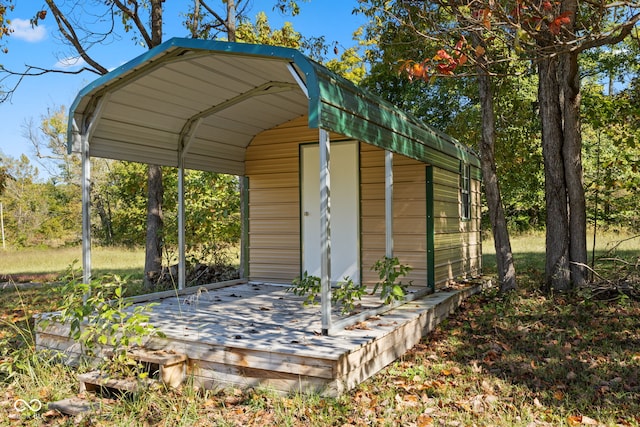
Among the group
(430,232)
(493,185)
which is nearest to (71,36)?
(430,232)

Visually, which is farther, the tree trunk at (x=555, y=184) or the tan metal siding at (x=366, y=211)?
the tan metal siding at (x=366, y=211)

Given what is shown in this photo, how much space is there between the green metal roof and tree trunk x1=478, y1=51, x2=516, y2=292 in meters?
0.66

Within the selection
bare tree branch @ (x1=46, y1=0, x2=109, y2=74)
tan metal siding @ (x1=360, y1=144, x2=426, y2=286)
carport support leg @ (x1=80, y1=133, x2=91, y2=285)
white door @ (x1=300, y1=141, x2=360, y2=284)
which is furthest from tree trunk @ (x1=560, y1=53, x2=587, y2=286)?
bare tree branch @ (x1=46, y1=0, x2=109, y2=74)

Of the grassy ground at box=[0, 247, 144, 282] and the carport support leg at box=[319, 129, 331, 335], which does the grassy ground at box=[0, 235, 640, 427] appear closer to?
the carport support leg at box=[319, 129, 331, 335]

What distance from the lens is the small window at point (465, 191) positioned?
30.6 feet

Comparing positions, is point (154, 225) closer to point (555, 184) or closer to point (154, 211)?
point (154, 211)

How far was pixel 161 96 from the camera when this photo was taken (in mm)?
6121

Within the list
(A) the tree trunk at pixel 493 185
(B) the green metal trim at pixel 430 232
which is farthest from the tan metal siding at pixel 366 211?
(A) the tree trunk at pixel 493 185

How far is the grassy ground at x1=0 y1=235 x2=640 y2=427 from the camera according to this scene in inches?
141

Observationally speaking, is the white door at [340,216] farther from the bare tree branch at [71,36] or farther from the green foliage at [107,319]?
the bare tree branch at [71,36]

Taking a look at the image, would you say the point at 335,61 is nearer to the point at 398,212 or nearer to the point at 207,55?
the point at 398,212

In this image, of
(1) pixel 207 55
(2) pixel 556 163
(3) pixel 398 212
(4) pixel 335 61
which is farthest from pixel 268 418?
(4) pixel 335 61

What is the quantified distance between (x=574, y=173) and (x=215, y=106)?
528 cm

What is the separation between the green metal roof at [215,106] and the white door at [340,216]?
1.00 m
